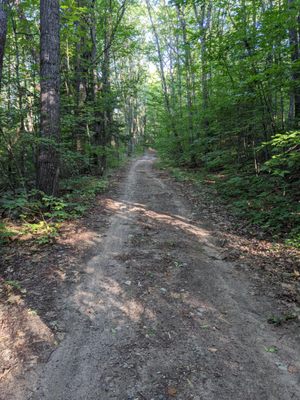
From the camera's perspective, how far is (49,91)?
23.3 ft

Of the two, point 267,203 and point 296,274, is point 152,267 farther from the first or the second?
point 267,203

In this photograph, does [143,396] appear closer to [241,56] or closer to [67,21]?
[241,56]

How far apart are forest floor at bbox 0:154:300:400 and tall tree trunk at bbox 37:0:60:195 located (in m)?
1.93

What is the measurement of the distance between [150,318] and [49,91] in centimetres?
637

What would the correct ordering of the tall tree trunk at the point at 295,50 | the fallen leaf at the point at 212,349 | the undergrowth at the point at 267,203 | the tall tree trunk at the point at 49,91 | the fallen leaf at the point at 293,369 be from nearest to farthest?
the fallen leaf at the point at 293,369 < the fallen leaf at the point at 212,349 < the undergrowth at the point at 267,203 < the tall tree trunk at the point at 295,50 < the tall tree trunk at the point at 49,91

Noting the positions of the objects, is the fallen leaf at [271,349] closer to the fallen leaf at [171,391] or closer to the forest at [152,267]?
the forest at [152,267]

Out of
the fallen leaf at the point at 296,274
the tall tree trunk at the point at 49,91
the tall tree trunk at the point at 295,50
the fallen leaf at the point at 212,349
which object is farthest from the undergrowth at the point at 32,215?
the tall tree trunk at the point at 295,50

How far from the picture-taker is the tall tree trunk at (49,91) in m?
6.98

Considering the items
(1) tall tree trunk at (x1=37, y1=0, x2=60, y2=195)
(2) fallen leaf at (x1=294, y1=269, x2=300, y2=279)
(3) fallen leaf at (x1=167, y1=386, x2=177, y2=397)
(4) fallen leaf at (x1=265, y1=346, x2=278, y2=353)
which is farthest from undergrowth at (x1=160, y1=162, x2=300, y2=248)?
(1) tall tree trunk at (x1=37, y1=0, x2=60, y2=195)

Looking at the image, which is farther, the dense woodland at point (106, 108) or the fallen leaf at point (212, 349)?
the dense woodland at point (106, 108)

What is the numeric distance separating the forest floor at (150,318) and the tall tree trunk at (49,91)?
6.35 ft

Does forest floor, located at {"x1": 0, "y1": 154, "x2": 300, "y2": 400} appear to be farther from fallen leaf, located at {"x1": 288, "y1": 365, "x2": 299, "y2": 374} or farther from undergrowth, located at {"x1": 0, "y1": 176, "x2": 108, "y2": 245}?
undergrowth, located at {"x1": 0, "y1": 176, "x2": 108, "y2": 245}

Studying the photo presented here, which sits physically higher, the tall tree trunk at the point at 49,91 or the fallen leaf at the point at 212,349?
the tall tree trunk at the point at 49,91

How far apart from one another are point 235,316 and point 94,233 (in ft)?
12.6
